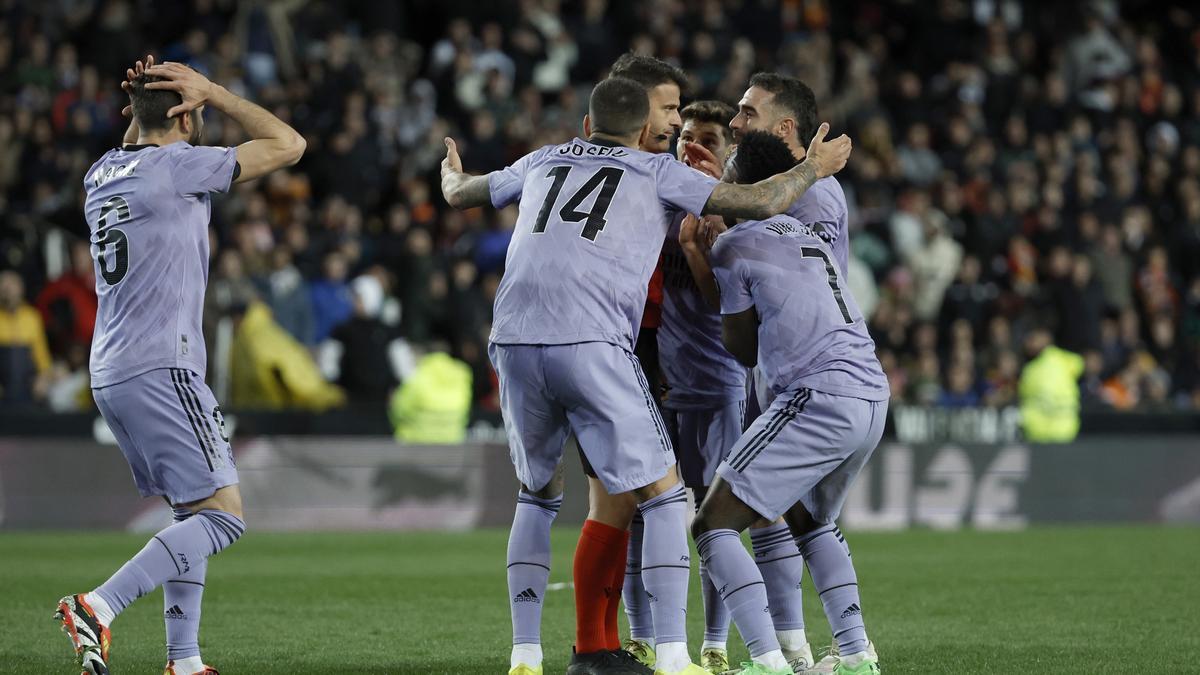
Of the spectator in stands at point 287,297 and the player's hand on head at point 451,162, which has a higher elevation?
the player's hand on head at point 451,162

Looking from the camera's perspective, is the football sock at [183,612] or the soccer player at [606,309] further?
the football sock at [183,612]

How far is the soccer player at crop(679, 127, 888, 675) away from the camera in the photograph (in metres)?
6.11

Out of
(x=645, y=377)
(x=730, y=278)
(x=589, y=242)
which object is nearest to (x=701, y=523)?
(x=645, y=377)

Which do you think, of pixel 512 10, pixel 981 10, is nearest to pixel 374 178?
pixel 512 10

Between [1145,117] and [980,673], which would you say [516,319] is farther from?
[1145,117]

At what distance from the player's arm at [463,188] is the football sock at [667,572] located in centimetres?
144

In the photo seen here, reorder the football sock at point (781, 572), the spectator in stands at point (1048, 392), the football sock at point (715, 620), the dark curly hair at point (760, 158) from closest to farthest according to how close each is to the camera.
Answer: the dark curly hair at point (760, 158)
the football sock at point (781, 572)
the football sock at point (715, 620)
the spectator in stands at point (1048, 392)

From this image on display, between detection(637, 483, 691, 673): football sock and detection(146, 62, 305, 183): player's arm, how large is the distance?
1956 millimetres

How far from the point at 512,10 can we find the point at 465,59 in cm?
136

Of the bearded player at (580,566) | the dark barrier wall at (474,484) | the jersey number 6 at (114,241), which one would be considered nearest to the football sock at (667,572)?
the bearded player at (580,566)

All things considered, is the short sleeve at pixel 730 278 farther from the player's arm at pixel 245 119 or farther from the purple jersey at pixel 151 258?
the purple jersey at pixel 151 258

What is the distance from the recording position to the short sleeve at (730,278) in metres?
6.41

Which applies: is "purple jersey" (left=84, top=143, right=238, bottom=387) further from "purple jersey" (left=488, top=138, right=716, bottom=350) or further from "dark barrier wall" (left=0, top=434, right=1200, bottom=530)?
"dark barrier wall" (left=0, top=434, right=1200, bottom=530)

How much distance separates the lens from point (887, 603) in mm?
9484
